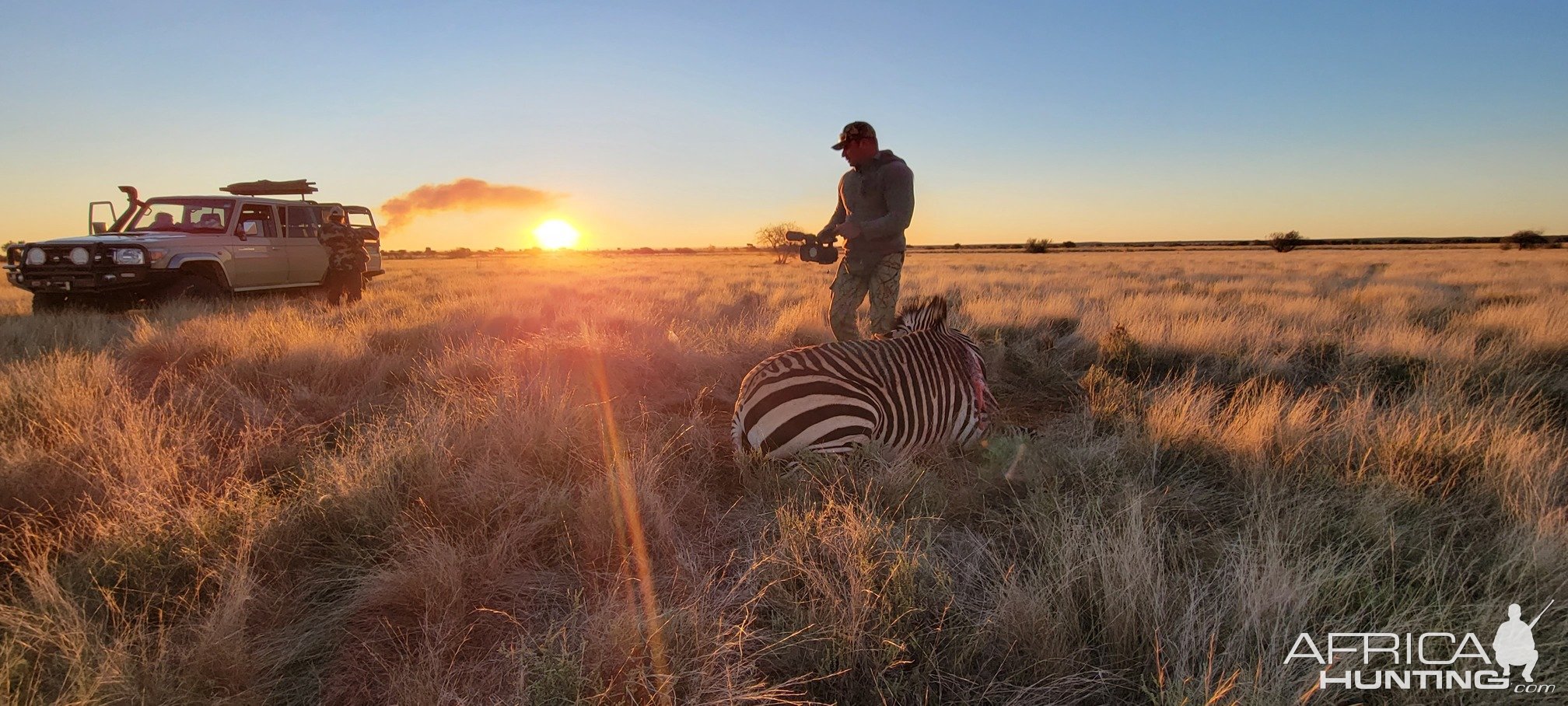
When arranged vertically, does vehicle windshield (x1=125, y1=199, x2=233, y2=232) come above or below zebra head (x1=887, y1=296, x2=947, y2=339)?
above

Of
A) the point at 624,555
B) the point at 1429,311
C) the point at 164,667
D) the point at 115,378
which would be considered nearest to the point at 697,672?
the point at 624,555

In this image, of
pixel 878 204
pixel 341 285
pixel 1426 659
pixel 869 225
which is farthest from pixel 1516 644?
pixel 341 285

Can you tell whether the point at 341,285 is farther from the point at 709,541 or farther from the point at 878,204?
the point at 709,541

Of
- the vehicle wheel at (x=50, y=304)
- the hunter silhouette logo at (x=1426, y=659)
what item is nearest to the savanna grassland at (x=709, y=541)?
the hunter silhouette logo at (x=1426, y=659)

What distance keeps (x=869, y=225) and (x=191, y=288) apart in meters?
10.6

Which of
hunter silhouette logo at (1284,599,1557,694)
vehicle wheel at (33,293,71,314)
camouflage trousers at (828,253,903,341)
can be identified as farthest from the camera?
vehicle wheel at (33,293,71,314)

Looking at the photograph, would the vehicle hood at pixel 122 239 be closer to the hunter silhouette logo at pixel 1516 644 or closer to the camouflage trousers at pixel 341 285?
the camouflage trousers at pixel 341 285

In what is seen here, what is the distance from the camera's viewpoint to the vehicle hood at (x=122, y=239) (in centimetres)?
820

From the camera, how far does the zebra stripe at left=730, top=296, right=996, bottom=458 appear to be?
3301 millimetres

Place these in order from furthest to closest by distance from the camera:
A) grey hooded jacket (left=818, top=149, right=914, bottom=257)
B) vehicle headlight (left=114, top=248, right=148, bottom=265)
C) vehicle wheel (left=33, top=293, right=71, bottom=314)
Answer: vehicle wheel (left=33, top=293, right=71, bottom=314) → vehicle headlight (left=114, top=248, right=148, bottom=265) → grey hooded jacket (left=818, top=149, right=914, bottom=257)

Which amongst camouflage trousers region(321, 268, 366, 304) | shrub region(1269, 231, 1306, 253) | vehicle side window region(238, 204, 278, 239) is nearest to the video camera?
vehicle side window region(238, 204, 278, 239)

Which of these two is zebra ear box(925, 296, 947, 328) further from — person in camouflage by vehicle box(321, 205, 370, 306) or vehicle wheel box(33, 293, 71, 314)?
person in camouflage by vehicle box(321, 205, 370, 306)

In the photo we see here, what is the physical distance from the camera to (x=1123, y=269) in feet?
77.2

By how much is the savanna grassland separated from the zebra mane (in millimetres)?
1006
